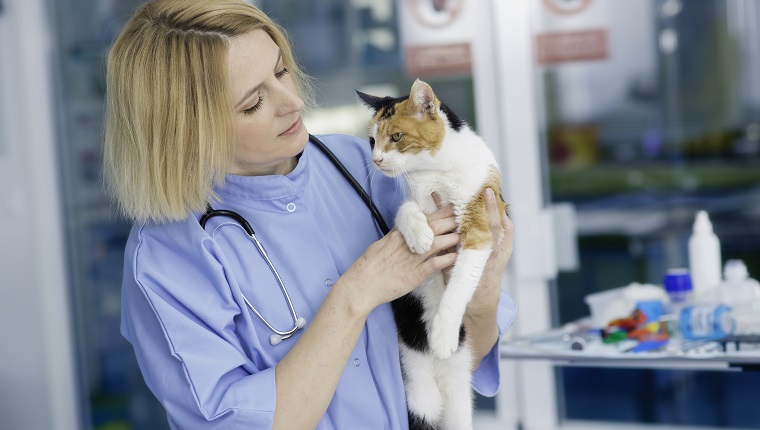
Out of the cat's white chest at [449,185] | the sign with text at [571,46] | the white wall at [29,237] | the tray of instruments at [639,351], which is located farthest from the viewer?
the white wall at [29,237]

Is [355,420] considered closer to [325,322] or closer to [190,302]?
[325,322]

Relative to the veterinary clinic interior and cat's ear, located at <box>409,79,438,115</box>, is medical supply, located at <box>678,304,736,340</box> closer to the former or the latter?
the veterinary clinic interior

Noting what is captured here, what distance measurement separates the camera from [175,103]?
4.12ft

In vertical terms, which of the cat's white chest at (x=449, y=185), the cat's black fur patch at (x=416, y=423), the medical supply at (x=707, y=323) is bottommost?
the cat's black fur patch at (x=416, y=423)

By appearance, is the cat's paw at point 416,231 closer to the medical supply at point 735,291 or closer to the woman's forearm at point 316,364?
the woman's forearm at point 316,364

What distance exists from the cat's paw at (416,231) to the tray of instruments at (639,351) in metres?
0.67

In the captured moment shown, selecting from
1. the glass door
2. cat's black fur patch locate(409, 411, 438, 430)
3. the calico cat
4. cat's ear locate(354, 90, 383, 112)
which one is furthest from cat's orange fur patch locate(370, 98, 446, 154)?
the glass door

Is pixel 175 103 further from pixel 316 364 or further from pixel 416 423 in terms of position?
pixel 416 423

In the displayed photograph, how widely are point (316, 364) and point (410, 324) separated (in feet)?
0.92

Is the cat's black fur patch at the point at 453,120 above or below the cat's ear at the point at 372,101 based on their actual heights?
below

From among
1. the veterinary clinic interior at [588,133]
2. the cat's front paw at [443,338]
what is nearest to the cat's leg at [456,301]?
the cat's front paw at [443,338]

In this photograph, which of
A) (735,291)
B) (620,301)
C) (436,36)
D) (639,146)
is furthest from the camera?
(436,36)

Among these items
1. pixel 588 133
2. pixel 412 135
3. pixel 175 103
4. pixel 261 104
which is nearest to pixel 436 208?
pixel 412 135

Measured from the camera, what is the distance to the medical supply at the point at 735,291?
6.29 feet
